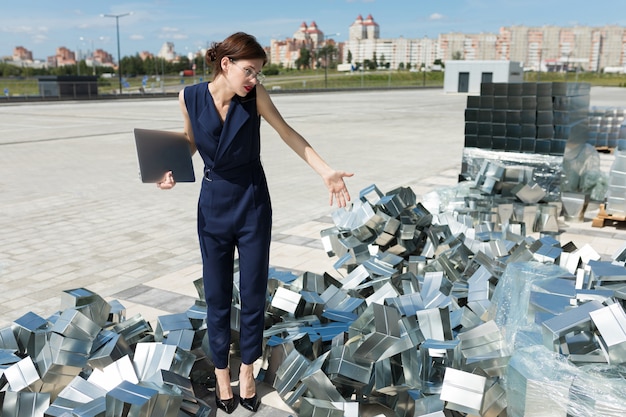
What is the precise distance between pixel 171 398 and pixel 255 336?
57 cm

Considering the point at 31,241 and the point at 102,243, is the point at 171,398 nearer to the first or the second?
the point at 102,243

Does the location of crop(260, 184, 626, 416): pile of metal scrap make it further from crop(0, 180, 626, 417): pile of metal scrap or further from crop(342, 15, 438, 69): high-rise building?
crop(342, 15, 438, 69): high-rise building

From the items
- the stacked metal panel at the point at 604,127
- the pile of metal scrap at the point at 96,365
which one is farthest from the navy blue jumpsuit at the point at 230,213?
the stacked metal panel at the point at 604,127

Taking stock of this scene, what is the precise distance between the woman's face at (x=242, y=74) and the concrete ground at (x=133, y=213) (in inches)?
70.0

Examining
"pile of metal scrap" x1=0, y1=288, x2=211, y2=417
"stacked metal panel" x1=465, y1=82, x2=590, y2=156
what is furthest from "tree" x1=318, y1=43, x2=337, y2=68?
"pile of metal scrap" x1=0, y1=288, x2=211, y2=417

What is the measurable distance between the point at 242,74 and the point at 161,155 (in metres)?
0.66

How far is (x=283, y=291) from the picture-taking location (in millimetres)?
3947

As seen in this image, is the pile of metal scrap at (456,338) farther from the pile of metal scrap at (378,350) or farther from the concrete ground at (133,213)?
the concrete ground at (133,213)

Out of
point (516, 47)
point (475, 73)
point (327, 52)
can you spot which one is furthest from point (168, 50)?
point (475, 73)

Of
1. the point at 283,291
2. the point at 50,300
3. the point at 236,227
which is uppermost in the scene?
the point at 236,227

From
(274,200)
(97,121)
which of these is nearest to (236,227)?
(274,200)

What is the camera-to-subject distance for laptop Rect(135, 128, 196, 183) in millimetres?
2988

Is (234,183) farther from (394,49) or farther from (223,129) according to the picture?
(394,49)

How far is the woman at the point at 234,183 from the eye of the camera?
2.88 m
